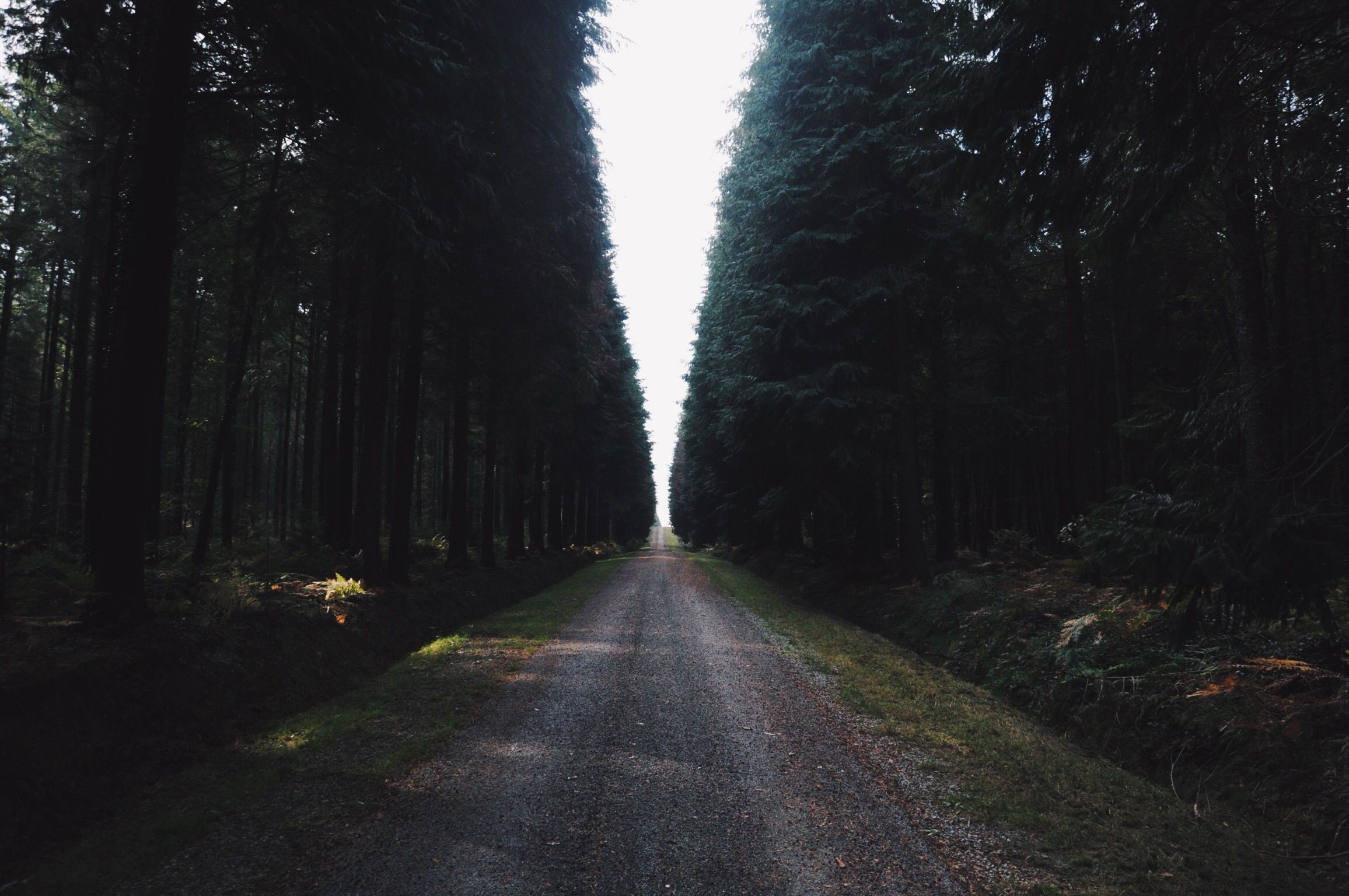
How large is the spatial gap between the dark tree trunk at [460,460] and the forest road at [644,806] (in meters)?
9.50

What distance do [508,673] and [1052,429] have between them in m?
15.4

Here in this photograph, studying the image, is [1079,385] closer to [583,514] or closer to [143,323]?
[143,323]

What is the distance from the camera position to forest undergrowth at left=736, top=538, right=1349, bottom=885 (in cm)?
427

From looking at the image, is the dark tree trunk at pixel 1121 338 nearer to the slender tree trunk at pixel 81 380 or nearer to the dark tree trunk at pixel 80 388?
the slender tree trunk at pixel 81 380

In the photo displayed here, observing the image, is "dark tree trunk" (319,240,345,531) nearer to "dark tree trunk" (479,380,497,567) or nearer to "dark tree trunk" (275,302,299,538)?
"dark tree trunk" (275,302,299,538)

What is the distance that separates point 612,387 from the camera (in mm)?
29297

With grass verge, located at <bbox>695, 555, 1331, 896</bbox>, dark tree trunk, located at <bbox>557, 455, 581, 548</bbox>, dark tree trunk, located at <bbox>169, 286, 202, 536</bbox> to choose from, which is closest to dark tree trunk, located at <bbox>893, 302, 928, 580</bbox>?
grass verge, located at <bbox>695, 555, 1331, 896</bbox>

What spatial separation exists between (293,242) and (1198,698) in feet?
46.3

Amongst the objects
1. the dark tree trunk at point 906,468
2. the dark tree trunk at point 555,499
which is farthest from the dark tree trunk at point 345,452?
the dark tree trunk at point 906,468

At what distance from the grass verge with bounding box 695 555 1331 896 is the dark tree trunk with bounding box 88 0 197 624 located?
744 cm

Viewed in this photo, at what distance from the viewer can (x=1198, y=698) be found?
18.7 ft

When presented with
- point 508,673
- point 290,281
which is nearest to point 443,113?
point 290,281

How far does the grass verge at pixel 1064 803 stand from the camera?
3359mm

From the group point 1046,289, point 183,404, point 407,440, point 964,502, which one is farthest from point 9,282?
point 964,502
